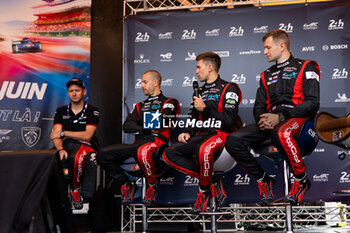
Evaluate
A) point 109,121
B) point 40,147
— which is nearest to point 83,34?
point 109,121

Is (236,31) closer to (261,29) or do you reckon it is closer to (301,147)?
(261,29)

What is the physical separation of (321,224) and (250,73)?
2295 millimetres

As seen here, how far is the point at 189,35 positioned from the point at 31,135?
231 cm

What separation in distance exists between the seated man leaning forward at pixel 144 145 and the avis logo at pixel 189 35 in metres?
0.77

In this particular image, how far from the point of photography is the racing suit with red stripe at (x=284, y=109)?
3.29 metres

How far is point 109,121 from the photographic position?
5.64 meters

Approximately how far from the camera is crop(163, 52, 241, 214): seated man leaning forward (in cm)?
363

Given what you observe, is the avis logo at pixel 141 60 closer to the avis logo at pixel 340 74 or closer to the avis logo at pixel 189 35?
the avis logo at pixel 189 35

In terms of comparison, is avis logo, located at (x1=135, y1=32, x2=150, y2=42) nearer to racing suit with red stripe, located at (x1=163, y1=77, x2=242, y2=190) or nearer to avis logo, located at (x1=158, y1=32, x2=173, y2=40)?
avis logo, located at (x1=158, y1=32, x2=173, y2=40)

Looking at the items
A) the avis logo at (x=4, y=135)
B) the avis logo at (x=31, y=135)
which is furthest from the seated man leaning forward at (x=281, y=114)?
the avis logo at (x=4, y=135)

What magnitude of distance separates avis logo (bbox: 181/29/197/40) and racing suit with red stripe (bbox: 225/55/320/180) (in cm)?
152

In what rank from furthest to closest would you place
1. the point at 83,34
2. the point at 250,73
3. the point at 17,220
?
the point at 83,34, the point at 250,73, the point at 17,220

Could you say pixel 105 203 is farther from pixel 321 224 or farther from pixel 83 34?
pixel 321 224

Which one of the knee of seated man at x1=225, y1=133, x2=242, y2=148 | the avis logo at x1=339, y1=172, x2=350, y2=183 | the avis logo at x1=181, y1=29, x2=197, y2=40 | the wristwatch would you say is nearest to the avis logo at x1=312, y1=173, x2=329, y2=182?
the avis logo at x1=339, y1=172, x2=350, y2=183
